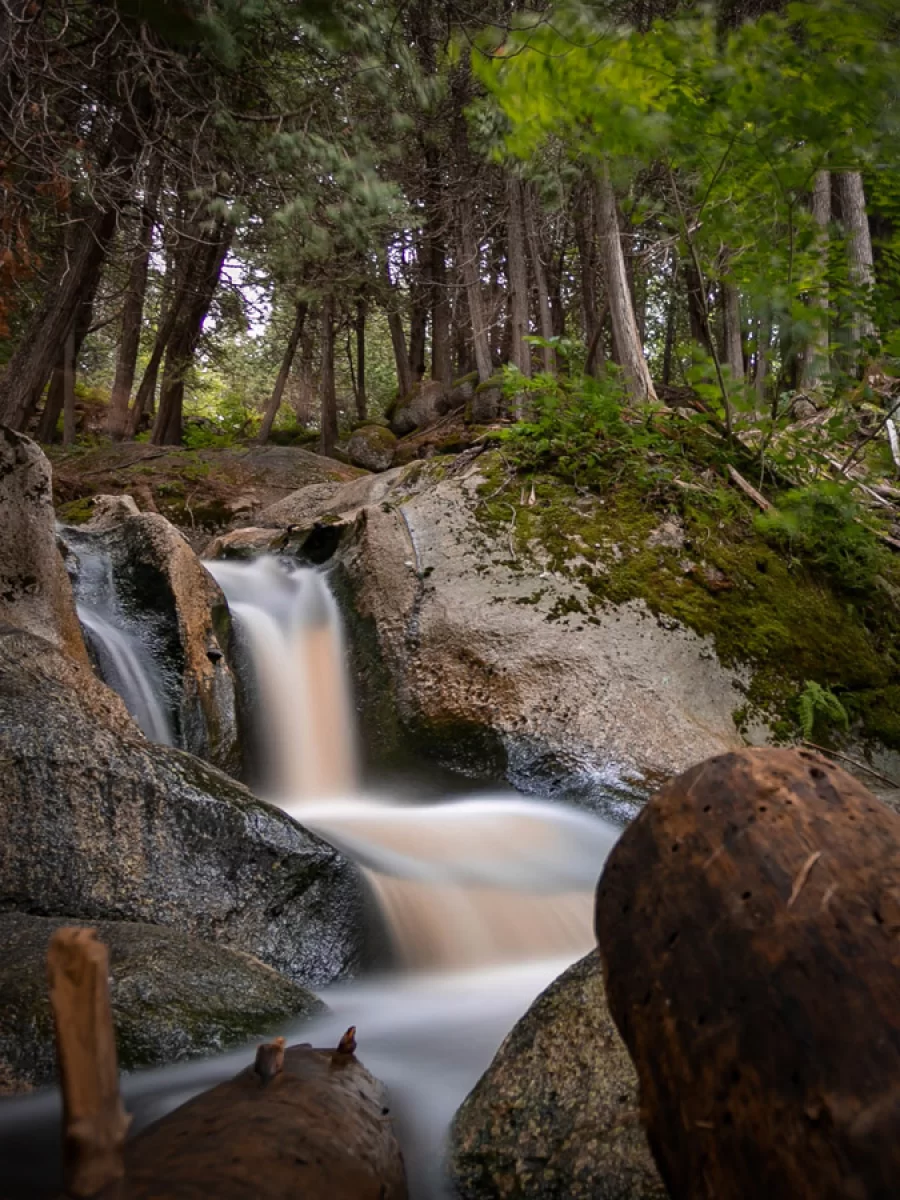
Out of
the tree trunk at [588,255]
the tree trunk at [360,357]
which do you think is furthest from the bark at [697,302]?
the tree trunk at [360,357]

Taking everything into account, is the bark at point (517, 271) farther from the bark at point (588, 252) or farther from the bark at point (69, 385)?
the bark at point (69, 385)

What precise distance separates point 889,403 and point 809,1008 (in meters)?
7.52

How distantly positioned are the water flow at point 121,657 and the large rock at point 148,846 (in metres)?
1.40

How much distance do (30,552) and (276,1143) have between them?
13.8 feet

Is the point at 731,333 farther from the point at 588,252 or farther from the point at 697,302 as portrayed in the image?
the point at 697,302

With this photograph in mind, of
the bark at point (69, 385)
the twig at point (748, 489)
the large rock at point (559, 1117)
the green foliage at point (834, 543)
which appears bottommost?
the large rock at point (559, 1117)

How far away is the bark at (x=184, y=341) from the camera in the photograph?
48.2 feet

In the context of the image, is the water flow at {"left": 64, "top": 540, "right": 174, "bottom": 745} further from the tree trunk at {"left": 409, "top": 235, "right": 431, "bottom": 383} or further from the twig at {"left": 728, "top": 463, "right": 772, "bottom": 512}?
the tree trunk at {"left": 409, "top": 235, "right": 431, "bottom": 383}

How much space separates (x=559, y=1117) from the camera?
7.18 ft

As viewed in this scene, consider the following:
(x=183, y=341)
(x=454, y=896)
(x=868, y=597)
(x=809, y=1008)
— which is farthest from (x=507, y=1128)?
(x=183, y=341)

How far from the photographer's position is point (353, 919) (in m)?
3.85

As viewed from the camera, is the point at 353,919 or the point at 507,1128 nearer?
the point at 507,1128

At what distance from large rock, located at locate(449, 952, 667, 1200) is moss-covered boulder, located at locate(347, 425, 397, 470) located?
15.4 m

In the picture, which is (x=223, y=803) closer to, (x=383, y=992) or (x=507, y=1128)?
(x=383, y=992)
